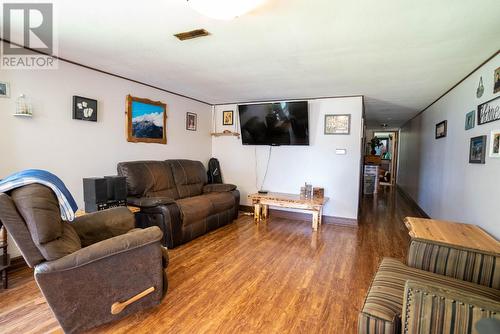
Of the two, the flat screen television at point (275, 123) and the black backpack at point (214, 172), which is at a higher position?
the flat screen television at point (275, 123)

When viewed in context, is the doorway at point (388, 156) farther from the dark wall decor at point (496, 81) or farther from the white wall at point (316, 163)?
the dark wall decor at point (496, 81)

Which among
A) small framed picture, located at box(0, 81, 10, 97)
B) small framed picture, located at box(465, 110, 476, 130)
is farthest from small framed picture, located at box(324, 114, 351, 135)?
small framed picture, located at box(0, 81, 10, 97)

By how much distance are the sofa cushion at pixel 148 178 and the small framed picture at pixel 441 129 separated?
417 cm

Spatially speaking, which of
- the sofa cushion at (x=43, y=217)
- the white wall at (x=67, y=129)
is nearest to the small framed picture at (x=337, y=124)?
the white wall at (x=67, y=129)

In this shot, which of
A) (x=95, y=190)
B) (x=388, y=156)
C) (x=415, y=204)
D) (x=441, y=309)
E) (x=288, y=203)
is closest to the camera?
(x=441, y=309)

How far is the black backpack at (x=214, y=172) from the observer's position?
5.18 metres

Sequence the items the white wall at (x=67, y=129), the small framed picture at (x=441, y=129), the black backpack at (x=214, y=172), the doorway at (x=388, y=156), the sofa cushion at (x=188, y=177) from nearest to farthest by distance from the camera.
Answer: the white wall at (x=67, y=129) → the small framed picture at (x=441, y=129) → the sofa cushion at (x=188, y=177) → the black backpack at (x=214, y=172) → the doorway at (x=388, y=156)

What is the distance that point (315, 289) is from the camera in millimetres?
2314

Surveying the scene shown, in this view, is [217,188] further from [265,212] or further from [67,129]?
[67,129]

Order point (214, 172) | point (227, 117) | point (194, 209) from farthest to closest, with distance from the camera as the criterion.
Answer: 1. point (227, 117)
2. point (214, 172)
3. point (194, 209)

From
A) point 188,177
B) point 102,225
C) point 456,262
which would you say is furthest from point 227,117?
point 456,262

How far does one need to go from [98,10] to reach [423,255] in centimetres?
288

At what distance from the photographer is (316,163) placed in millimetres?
4637

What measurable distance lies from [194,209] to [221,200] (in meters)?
0.64
